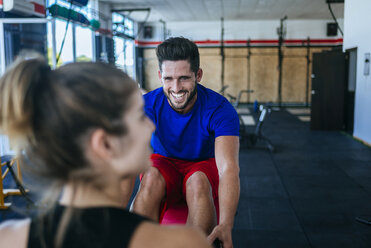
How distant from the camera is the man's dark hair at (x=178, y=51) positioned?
148 cm

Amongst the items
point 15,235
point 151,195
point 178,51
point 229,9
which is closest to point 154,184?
point 151,195

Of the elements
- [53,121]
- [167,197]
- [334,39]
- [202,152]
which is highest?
[334,39]

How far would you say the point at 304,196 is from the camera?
3045mm

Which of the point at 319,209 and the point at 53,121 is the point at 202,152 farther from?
the point at 319,209

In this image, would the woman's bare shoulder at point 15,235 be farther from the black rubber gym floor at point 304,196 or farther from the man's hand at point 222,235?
the black rubber gym floor at point 304,196

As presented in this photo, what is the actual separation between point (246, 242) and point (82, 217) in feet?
6.10

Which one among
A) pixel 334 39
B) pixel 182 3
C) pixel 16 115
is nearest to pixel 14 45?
pixel 182 3

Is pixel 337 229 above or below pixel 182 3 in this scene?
below

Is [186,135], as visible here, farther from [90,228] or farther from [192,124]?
[90,228]

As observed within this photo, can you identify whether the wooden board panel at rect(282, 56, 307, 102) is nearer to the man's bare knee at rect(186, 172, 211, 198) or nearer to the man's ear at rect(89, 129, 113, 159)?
the man's bare knee at rect(186, 172, 211, 198)

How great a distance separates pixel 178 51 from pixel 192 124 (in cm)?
32

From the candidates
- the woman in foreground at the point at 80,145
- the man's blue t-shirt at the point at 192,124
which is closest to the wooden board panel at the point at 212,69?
the man's blue t-shirt at the point at 192,124

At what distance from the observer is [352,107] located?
5.99m

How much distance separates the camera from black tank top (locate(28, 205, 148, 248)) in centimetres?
54
